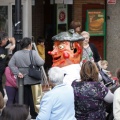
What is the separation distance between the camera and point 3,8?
624 inches

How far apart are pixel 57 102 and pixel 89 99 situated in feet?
2.52

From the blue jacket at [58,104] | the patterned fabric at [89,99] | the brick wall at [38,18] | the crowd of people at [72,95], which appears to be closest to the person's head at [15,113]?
the crowd of people at [72,95]

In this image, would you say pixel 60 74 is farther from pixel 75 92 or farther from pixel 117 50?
pixel 117 50

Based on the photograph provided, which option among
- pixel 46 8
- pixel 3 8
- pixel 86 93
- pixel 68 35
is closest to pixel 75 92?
pixel 86 93

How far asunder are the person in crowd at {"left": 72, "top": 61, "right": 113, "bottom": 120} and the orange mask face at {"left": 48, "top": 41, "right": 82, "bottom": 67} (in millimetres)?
1936

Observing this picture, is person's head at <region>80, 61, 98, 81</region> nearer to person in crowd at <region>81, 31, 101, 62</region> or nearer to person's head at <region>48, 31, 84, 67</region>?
person's head at <region>48, 31, 84, 67</region>

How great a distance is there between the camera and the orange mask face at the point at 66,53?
8.93 metres

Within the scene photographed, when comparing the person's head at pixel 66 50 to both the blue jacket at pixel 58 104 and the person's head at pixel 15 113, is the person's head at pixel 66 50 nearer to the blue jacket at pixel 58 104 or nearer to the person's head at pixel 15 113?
the blue jacket at pixel 58 104

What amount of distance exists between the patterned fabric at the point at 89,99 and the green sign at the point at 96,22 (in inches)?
382

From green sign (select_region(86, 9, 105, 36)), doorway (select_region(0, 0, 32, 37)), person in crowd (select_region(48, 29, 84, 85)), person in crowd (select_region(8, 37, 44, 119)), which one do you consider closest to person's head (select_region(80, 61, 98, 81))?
person in crowd (select_region(48, 29, 84, 85))

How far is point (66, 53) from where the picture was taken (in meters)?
8.97

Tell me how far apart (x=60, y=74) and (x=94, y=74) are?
2.13ft

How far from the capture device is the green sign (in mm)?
16547

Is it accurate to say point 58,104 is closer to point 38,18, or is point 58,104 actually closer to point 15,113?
point 15,113
